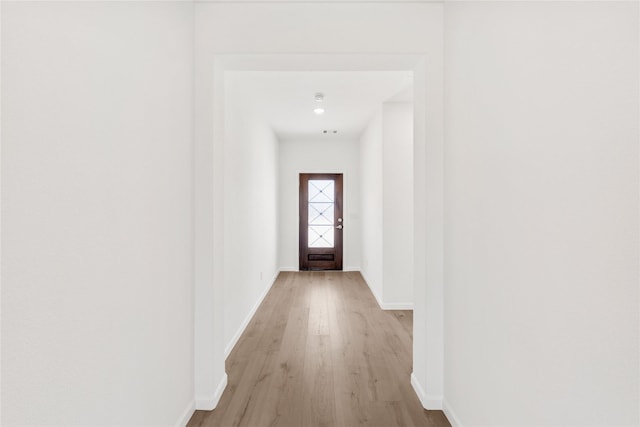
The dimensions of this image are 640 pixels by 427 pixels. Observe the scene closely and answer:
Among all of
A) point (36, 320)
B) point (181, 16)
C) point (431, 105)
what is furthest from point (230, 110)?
point (36, 320)

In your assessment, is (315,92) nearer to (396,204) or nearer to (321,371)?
(396,204)

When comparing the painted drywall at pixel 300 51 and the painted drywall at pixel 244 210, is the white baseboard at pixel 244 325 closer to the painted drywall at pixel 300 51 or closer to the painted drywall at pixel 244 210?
the painted drywall at pixel 244 210

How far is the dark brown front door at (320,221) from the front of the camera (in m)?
6.95

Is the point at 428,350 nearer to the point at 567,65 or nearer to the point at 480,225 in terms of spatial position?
the point at 480,225

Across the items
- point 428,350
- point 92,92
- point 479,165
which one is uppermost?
point 92,92

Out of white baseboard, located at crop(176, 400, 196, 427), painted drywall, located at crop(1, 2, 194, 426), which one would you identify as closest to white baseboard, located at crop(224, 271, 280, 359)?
white baseboard, located at crop(176, 400, 196, 427)

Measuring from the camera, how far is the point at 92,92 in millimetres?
1147

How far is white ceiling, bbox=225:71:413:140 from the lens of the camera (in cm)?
328

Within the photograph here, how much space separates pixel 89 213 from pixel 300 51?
162 cm

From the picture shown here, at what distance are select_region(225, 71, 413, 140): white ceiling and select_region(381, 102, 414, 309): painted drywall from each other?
0.30 metres

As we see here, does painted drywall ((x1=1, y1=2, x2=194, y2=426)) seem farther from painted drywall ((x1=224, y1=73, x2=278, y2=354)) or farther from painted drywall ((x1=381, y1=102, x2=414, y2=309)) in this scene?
painted drywall ((x1=381, y1=102, x2=414, y2=309))

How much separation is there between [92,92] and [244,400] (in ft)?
6.73

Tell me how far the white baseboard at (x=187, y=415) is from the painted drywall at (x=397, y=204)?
2.82m

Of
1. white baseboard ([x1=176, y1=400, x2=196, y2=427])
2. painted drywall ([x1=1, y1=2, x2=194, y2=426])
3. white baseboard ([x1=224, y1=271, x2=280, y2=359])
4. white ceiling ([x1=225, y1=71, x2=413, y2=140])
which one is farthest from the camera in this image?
white ceiling ([x1=225, y1=71, x2=413, y2=140])
